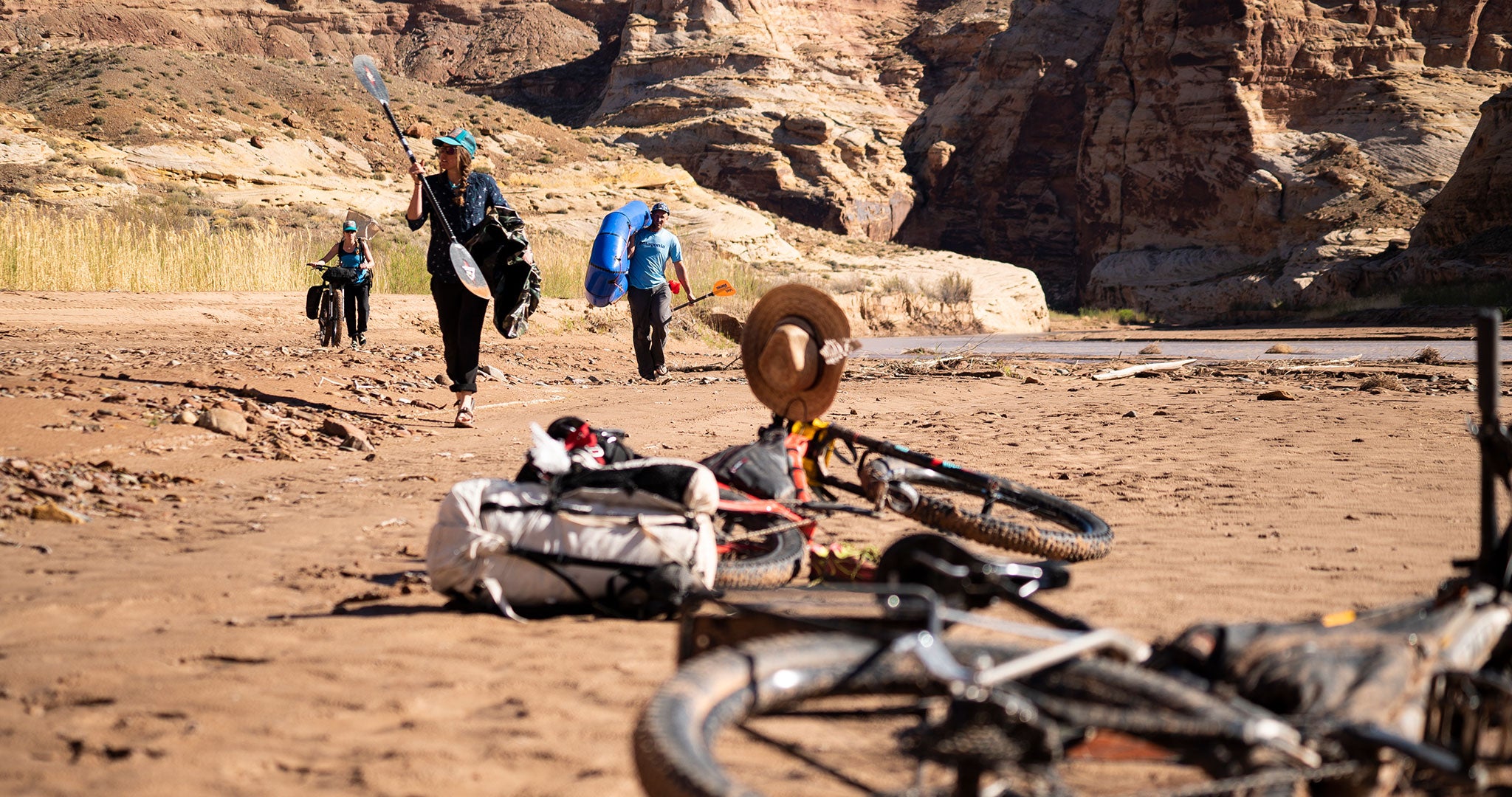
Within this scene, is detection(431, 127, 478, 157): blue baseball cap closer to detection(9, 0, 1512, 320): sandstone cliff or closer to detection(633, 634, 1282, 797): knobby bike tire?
detection(633, 634, 1282, 797): knobby bike tire

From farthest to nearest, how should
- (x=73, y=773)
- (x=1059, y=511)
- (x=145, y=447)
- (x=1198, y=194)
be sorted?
1. (x=1198, y=194)
2. (x=145, y=447)
3. (x=1059, y=511)
4. (x=73, y=773)

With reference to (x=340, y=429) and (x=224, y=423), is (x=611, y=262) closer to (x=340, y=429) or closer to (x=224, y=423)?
(x=340, y=429)

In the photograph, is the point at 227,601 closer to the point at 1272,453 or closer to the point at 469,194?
the point at 469,194

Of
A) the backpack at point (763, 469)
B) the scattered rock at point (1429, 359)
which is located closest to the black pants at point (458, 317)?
the backpack at point (763, 469)

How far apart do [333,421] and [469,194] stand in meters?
1.89

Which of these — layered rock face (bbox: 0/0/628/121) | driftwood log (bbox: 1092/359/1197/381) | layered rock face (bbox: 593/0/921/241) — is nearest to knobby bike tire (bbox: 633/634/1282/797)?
driftwood log (bbox: 1092/359/1197/381)

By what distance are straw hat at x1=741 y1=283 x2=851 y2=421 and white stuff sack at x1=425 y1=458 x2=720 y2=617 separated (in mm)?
1734

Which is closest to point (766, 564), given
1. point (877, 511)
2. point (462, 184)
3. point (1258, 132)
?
point (877, 511)

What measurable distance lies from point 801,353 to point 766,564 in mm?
1527

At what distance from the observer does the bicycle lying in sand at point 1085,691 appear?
66.5 inches

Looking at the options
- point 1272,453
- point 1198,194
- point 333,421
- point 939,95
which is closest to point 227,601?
point 333,421

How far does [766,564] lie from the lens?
381cm

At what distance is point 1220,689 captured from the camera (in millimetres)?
1975

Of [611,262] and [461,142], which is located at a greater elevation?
[461,142]
